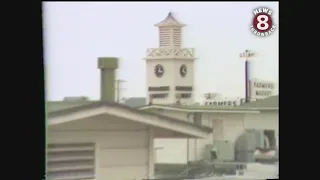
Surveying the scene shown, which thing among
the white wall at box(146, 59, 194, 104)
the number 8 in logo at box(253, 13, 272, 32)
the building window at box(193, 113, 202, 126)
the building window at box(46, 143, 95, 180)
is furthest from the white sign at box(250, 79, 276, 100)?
the building window at box(46, 143, 95, 180)

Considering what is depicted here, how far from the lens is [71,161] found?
6578mm

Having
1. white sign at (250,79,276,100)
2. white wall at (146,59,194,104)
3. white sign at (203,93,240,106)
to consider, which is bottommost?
white sign at (203,93,240,106)

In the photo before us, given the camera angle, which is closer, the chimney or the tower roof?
the chimney

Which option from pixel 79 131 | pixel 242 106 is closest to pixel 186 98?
pixel 242 106

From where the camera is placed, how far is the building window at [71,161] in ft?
21.0

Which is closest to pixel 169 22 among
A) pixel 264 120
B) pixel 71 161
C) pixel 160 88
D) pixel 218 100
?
pixel 160 88

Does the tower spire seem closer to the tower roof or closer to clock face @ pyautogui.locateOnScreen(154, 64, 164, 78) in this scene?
the tower roof

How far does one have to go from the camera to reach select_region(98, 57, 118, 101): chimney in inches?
254

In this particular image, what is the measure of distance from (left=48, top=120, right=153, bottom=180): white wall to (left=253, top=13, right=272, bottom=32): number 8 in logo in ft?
5.33

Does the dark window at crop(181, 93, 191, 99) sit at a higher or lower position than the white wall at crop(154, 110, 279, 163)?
higher

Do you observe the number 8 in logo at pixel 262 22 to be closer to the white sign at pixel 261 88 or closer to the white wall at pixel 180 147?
the white sign at pixel 261 88

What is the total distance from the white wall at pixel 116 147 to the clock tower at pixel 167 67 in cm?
39

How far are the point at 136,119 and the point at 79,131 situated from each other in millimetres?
581

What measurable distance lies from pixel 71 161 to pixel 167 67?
1.29 meters
